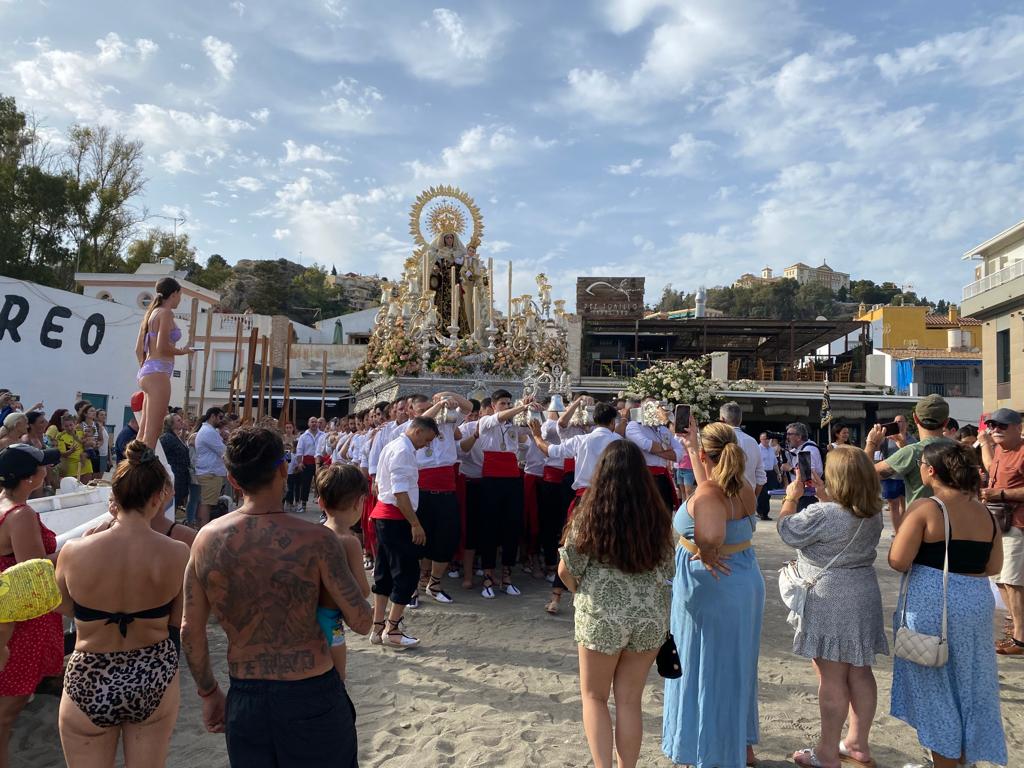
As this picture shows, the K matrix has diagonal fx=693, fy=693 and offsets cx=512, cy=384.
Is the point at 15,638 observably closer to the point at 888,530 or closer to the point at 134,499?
the point at 134,499

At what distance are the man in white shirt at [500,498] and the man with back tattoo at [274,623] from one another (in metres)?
4.82

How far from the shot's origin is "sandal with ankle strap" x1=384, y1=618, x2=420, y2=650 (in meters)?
5.57

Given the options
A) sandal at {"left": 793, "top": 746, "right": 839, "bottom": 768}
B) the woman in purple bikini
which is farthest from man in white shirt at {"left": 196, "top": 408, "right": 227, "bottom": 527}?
sandal at {"left": 793, "top": 746, "right": 839, "bottom": 768}

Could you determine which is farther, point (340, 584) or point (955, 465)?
point (955, 465)

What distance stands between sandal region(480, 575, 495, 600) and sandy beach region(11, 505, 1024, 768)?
0.77 meters

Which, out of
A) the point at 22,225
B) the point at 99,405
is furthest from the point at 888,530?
the point at 22,225

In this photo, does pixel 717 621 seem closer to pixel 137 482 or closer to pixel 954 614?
pixel 954 614

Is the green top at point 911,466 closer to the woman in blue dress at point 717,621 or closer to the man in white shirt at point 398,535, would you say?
the woman in blue dress at point 717,621

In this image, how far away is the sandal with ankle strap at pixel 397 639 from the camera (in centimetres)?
557

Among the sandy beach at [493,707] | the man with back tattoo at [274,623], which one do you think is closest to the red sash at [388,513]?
the sandy beach at [493,707]

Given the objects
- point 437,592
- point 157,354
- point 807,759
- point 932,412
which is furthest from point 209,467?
point 932,412

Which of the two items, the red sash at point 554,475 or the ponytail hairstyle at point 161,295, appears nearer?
the ponytail hairstyle at point 161,295

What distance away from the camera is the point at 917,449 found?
487 cm

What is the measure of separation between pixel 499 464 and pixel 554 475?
0.66m
